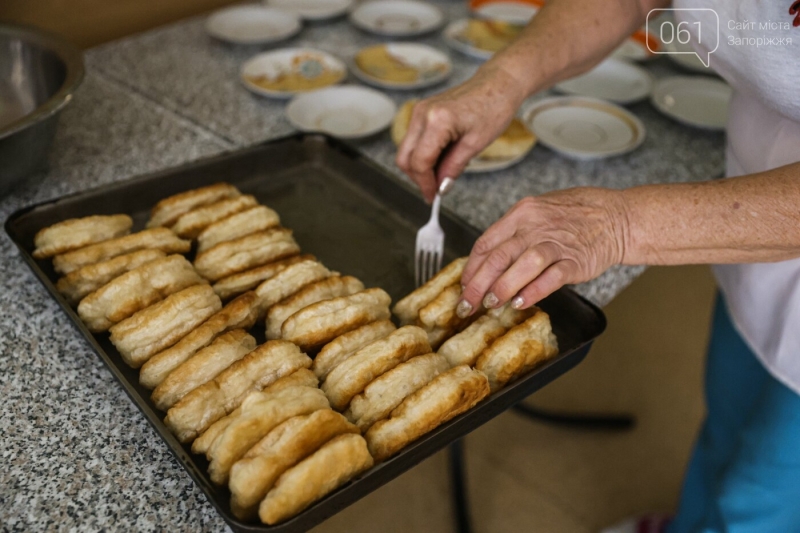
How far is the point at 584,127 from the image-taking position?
2.29 meters

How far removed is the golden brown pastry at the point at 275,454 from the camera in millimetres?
1015

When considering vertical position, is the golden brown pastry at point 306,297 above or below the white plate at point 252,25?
below

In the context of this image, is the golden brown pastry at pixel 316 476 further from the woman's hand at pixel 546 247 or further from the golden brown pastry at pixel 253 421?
the woman's hand at pixel 546 247

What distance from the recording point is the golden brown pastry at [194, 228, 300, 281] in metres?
1.51

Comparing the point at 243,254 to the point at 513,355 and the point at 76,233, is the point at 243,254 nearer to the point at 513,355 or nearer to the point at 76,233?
the point at 76,233

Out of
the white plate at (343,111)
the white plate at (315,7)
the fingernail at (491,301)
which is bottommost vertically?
the white plate at (343,111)

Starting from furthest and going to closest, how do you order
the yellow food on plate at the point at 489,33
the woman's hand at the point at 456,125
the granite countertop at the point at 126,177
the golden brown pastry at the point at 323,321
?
1. the yellow food on plate at the point at 489,33
2. the woman's hand at the point at 456,125
3. the golden brown pastry at the point at 323,321
4. the granite countertop at the point at 126,177

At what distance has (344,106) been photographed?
2336 millimetres

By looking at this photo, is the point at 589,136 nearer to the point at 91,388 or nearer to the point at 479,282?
the point at 479,282

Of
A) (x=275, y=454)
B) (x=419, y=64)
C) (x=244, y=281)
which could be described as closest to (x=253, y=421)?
(x=275, y=454)

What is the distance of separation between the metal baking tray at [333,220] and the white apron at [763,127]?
52 cm

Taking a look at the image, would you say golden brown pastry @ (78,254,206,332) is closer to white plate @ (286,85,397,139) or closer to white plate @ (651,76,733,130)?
white plate @ (286,85,397,139)

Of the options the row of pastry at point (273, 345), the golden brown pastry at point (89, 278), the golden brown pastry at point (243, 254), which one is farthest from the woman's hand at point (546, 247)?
the golden brown pastry at point (89, 278)

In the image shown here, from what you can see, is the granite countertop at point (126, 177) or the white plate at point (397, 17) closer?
the granite countertop at point (126, 177)
